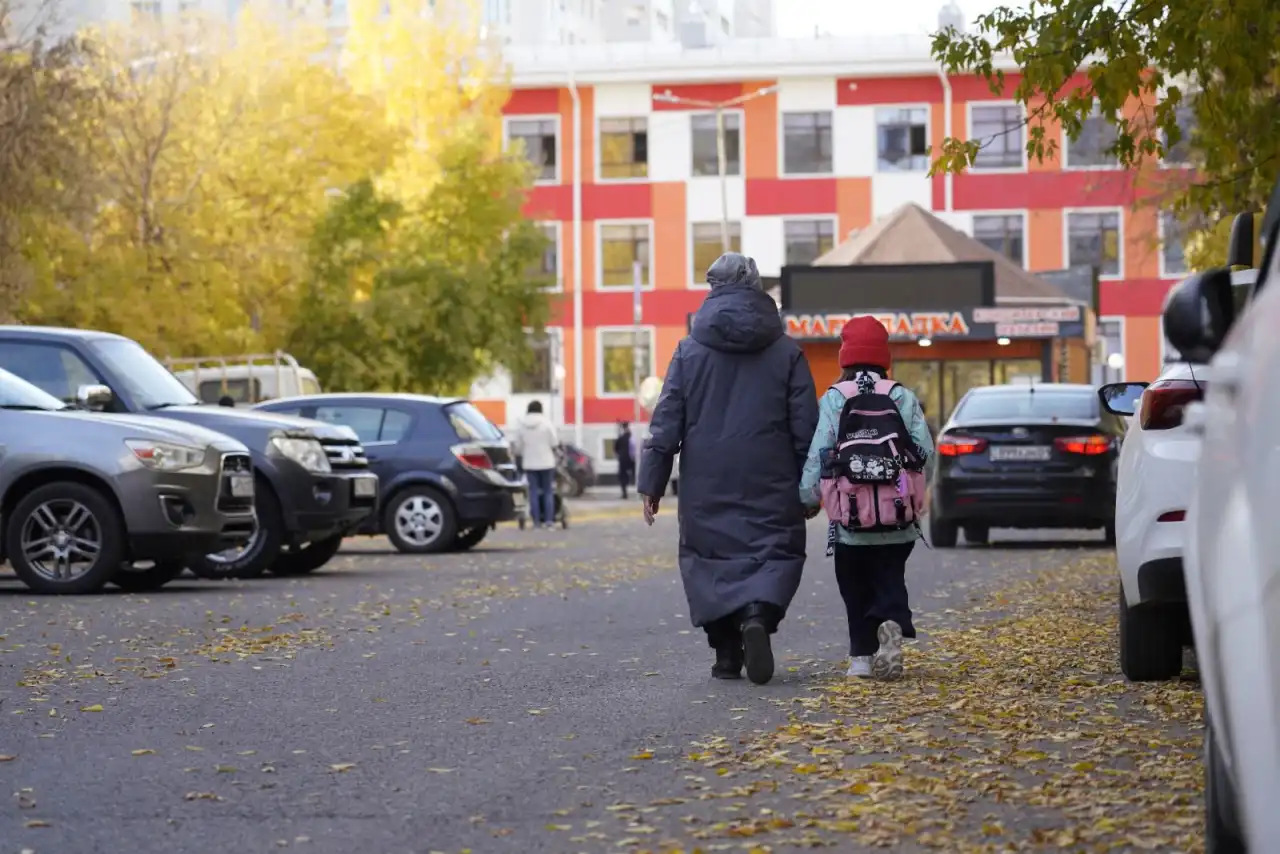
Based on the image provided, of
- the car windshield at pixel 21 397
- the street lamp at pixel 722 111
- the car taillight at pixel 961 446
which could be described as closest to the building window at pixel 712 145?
the street lamp at pixel 722 111

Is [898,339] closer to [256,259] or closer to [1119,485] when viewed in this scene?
[256,259]

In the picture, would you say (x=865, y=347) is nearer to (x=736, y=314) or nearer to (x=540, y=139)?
(x=736, y=314)

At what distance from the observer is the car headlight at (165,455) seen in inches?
704

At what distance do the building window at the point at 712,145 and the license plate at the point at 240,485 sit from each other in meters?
54.5

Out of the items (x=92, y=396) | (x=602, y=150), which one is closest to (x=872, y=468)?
(x=92, y=396)

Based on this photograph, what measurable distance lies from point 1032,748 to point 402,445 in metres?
17.6

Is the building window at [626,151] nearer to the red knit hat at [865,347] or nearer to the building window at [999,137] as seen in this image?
the building window at [999,137]

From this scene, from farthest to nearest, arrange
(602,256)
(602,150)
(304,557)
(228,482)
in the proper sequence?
(602,150)
(602,256)
(304,557)
(228,482)

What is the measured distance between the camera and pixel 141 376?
20297 millimetres

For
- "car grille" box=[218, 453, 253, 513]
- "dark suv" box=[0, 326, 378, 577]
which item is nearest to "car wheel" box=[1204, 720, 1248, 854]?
"car grille" box=[218, 453, 253, 513]

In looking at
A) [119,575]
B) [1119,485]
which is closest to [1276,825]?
[1119,485]

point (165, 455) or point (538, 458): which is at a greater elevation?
point (165, 455)

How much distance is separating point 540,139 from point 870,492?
209 ft

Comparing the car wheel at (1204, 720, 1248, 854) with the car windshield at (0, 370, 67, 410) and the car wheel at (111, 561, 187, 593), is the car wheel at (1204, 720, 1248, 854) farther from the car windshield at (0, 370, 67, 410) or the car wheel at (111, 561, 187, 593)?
the car wheel at (111, 561, 187, 593)
